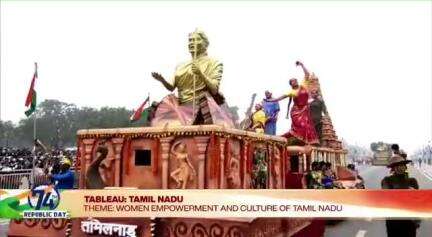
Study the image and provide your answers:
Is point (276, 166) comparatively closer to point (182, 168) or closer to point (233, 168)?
point (233, 168)

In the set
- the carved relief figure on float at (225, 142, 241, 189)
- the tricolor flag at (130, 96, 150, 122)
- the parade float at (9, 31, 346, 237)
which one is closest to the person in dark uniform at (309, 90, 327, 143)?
the tricolor flag at (130, 96, 150, 122)

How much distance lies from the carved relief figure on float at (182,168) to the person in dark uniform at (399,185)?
229cm

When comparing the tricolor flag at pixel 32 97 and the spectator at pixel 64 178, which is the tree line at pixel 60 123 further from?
the spectator at pixel 64 178

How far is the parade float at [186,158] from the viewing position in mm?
5875

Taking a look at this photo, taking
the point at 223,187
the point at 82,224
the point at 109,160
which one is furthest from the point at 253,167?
the point at 82,224

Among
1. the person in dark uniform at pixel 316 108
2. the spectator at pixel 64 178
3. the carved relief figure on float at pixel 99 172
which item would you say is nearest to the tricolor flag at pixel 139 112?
the spectator at pixel 64 178

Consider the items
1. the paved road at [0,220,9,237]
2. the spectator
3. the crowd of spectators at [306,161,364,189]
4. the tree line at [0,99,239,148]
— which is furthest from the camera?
the tree line at [0,99,239,148]

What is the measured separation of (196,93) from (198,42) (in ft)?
2.57

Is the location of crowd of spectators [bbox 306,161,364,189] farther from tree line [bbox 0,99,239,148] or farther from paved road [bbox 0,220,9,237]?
tree line [bbox 0,99,239,148]

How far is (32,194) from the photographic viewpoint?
241 inches

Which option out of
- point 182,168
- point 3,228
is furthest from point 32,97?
point 182,168

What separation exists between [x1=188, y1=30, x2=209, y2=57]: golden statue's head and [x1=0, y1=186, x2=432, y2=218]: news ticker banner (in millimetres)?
2645

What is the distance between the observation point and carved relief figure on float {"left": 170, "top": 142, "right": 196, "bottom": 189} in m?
6.11

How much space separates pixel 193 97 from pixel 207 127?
4.95 ft
